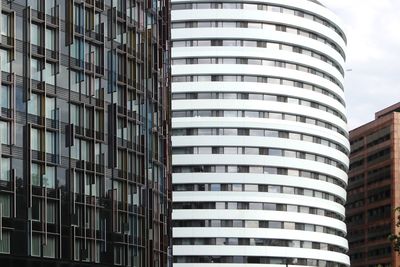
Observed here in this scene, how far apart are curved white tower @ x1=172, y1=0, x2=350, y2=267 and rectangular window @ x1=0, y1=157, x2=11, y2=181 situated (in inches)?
2847

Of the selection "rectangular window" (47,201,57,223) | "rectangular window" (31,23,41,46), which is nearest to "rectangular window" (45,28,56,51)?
"rectangular window" (31,23,41,46)

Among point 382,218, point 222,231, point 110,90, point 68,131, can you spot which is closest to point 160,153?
point 110,90

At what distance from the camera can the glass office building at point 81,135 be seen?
213ft

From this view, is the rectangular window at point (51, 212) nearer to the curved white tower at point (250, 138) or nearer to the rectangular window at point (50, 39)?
the rectangular window at point (50, 39)

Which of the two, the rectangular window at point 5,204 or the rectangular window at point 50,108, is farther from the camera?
the rectangular window at point 50,108

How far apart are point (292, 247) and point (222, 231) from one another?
427 inches

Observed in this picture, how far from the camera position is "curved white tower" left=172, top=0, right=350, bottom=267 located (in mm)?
135750

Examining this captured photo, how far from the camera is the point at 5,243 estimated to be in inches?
2453

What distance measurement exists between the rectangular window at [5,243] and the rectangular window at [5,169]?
12.1 feet

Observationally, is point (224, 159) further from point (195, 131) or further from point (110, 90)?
point (110, 90)

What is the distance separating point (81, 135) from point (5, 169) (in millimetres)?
9684

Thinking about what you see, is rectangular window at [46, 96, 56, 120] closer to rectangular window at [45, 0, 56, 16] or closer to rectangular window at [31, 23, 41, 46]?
rectangular window at [31, 23, 41, 46]

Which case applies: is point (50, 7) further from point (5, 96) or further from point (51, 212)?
point (51, 212)

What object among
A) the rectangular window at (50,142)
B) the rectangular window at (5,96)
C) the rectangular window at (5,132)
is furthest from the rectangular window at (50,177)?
the rectangular window at (5,96)
